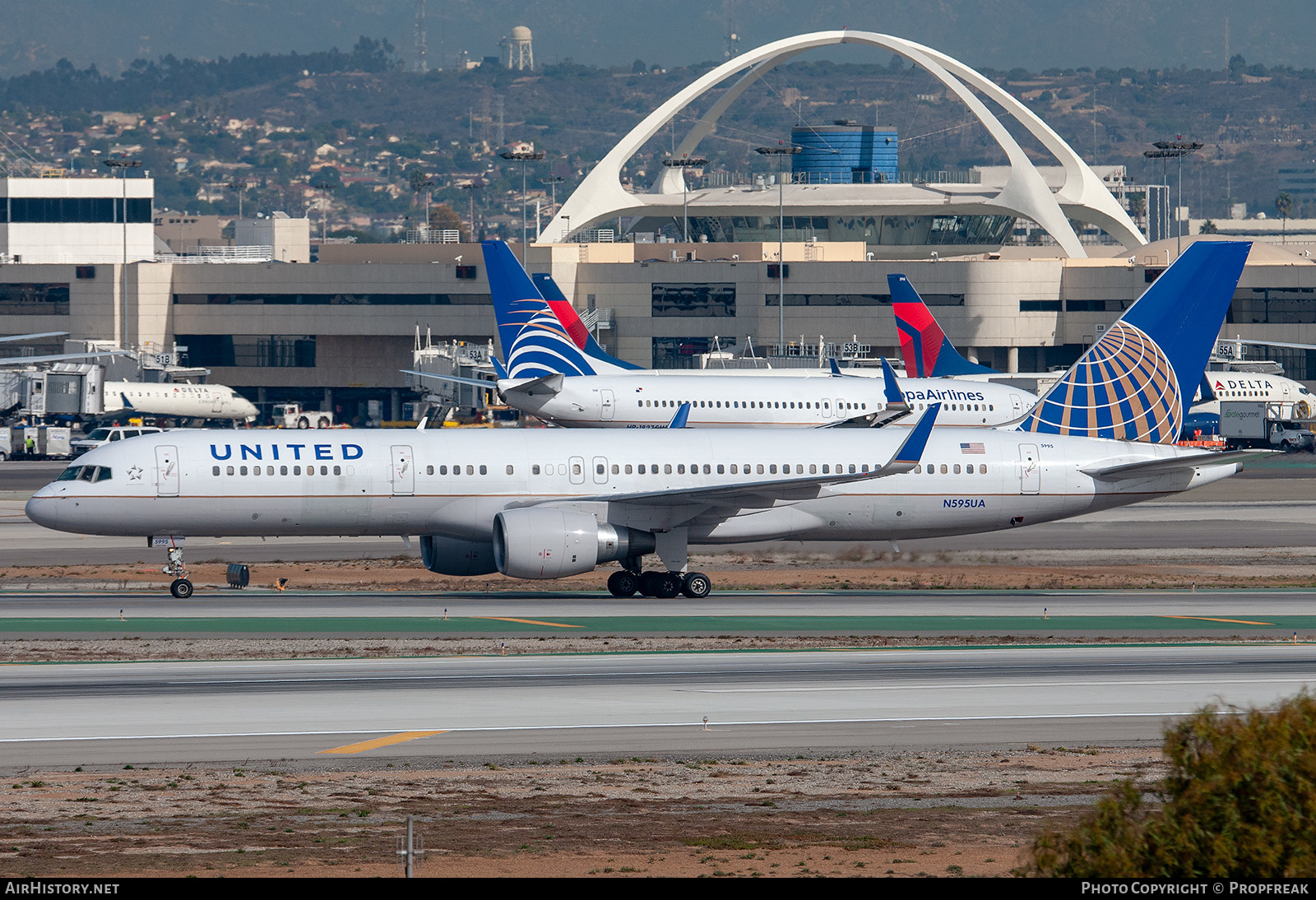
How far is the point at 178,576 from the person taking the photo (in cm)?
3978

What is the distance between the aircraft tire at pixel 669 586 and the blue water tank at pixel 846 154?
444 ft

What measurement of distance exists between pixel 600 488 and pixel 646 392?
88.8 feet

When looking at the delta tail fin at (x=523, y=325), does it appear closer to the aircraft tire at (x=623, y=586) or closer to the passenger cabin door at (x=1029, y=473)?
the aircraft tire at (x=623, y=586)

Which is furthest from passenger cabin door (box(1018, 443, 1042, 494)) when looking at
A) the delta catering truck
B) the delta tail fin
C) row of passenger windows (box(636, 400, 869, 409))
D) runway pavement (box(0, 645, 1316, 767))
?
the delta catering truck

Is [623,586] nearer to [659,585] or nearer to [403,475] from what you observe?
[659,585]

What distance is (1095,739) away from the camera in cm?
2422

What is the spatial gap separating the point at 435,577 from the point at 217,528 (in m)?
8.57

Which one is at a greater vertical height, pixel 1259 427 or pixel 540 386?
pixel 540 386

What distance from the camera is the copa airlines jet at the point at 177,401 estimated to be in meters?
109

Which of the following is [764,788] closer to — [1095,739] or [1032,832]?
[1032,832]

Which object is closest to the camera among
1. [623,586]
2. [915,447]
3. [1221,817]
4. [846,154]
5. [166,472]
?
[1221,817]

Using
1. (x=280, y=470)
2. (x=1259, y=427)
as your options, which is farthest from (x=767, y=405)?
(x=1259, y=427)

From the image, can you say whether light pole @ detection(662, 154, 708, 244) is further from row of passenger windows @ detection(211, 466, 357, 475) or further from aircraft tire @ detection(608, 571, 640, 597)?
row of passenger windows @ detection(211, 466, 357, 475)

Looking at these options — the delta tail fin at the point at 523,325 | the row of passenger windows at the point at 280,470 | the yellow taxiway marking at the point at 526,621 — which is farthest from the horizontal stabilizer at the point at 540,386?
the yellow taxiway marking at the point at 526,621
